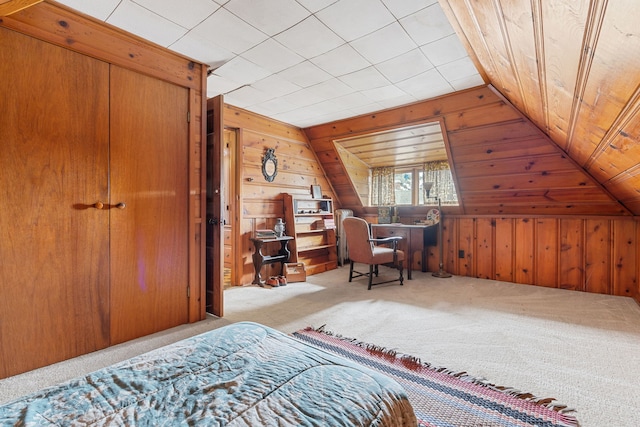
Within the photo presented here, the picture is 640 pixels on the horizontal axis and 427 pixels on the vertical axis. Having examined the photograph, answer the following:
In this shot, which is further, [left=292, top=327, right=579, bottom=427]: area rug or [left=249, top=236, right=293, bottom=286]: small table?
[left=249, top=236, right=293, bottom=286]: small table

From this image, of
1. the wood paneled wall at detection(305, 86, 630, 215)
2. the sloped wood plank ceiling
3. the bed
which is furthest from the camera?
the wood paneled wall at detection(305, 86, 630, 215)

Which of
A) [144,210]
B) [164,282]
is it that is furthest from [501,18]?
[164,282]

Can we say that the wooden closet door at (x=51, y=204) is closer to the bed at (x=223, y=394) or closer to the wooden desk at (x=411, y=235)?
the bed at (x=223, y=394)

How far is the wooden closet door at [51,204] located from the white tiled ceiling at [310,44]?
19.5 inches

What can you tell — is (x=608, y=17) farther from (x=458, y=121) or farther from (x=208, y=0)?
(x=458, y=121)

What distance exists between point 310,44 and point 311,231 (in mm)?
2834

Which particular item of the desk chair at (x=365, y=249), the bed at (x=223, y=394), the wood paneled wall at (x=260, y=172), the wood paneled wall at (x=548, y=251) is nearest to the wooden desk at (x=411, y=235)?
the wood paneled wall at (x=548, y=251)

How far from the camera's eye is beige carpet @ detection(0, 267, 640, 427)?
1.72 meters

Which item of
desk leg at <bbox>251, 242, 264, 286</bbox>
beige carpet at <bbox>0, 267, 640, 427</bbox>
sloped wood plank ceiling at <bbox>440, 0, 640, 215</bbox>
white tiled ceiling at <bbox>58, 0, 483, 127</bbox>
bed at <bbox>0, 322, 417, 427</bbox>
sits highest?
white tiled ceiling at <bbox>58, 0, 483, 127</bbox>

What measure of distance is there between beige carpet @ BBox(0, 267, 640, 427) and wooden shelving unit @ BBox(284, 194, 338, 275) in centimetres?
74

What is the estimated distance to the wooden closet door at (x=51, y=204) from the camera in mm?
1766

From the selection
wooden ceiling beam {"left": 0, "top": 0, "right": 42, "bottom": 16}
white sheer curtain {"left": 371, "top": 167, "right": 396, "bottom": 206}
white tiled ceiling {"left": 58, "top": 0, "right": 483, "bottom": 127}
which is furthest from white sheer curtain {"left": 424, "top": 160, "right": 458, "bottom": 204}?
wooden ceiling beam {"left": 0, "top": 0, "right": 42, "bottom": 16}

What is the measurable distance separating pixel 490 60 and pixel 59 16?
119 inches

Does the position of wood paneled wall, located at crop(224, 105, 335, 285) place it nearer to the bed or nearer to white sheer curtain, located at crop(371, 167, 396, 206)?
white sheer curtain, located at crop(371, 167, 396, 206)
